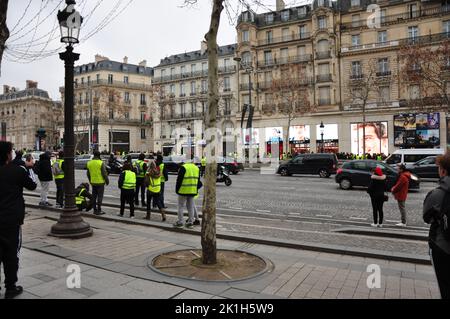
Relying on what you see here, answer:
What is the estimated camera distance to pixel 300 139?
44.0 m

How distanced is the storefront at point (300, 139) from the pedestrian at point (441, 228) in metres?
40.3

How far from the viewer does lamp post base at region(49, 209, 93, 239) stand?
7.29 meters

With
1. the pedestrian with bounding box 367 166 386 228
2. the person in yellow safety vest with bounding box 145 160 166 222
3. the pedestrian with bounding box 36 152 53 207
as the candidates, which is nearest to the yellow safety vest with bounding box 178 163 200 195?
the person in yellow safety vest with bounding box 145 160 166 222

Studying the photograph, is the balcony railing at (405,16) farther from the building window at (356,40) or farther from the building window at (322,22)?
the building window at (322,22)

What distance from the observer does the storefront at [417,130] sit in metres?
36.3

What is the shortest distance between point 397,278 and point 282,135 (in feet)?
133

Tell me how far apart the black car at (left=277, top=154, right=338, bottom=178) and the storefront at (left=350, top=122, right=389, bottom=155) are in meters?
16.5

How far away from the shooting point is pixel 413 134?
37500 millimetres

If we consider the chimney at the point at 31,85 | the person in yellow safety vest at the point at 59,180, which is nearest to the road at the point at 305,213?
the person in yellow safety vest at the point at 59,180

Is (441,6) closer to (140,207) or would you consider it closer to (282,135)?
(282,135)

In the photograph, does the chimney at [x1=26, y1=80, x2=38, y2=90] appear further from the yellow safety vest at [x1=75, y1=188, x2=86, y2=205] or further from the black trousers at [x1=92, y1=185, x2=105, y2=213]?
the black trousers at [x1=92, y1=185, x2=105, y2=213]

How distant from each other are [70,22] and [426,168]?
2017cm

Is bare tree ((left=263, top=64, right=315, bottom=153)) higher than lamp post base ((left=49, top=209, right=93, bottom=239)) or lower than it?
higher

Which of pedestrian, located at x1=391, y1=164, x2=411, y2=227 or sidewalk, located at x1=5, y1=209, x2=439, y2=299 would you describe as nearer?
sidewalk, located at x1=5, y1=209, x2=439, y2=299
